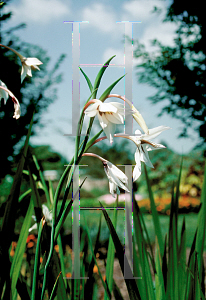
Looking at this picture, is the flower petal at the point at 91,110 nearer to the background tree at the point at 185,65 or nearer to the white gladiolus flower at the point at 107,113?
the white gladiolus flower at the point at 107,113

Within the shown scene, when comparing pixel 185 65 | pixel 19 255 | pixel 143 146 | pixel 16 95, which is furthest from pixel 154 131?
pixel 185 65

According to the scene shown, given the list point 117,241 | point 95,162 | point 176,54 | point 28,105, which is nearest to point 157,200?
point 95,162

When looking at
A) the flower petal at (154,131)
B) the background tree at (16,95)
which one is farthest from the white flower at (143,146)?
the background tree at (16,95)

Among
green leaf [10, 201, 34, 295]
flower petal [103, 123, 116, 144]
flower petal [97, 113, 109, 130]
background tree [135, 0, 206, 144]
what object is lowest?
green leaf [10, 201, 34, 295]

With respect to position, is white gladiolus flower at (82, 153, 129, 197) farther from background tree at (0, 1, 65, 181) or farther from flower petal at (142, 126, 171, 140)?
background tree at (0, 1, 65, 181)

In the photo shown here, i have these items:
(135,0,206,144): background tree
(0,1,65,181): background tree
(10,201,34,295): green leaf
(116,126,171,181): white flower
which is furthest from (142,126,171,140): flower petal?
(135,0,206,144): background tree

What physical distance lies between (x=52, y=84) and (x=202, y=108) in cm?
215

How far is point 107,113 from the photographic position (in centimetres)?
43

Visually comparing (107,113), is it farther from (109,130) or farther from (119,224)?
(119,224)

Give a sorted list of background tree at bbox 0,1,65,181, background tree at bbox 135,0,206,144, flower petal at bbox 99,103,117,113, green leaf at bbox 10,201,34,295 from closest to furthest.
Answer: flower petal at bbox 99,103,117,113 < green leaf at bbox 10,201,34,295 < background tree at bbox 0,1,65,181 < background tree at bbox 135,0,206,144

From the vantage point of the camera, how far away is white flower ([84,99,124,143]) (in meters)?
0.40

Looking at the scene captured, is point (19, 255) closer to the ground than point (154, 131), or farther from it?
closer to the ground

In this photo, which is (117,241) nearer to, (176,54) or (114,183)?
(114,183)

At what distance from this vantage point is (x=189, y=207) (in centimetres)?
369
